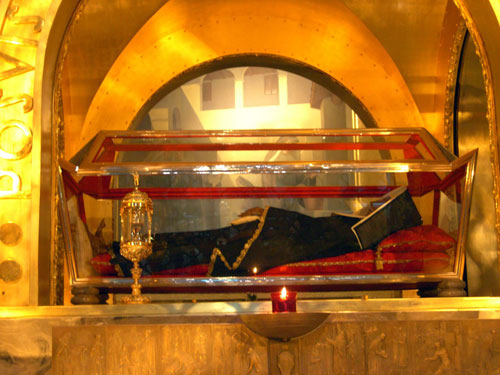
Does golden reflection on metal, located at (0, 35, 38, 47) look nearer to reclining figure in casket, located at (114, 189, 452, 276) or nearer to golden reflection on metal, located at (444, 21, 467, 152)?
reclining figure in casket, located at (114, 189, 452, 276)

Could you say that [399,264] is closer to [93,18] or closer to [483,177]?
[483,177]

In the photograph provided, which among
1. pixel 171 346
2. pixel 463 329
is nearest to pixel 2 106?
pixel 171 346

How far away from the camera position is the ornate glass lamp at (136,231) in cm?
349

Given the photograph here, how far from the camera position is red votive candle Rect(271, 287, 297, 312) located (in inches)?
111

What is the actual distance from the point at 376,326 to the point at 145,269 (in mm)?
1274

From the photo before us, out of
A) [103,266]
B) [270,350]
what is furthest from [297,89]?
[270,350]

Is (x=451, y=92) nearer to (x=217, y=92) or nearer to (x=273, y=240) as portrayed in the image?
(x=217, y=92)

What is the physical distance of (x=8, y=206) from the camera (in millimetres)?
3332

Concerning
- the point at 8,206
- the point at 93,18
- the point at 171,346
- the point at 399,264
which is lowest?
the point at 171,346

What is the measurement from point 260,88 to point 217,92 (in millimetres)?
313

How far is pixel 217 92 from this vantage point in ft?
17.5

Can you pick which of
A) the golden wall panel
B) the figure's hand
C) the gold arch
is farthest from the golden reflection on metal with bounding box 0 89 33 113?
the gold arch

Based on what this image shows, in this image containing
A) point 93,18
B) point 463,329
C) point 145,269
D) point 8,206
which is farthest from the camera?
point 93,18

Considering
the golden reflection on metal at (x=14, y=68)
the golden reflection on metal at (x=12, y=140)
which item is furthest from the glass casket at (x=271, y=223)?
the golden reflection on metal at (x=14, y=68)
